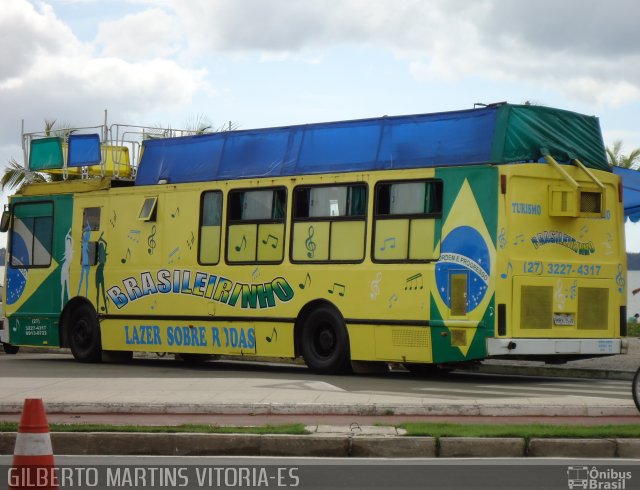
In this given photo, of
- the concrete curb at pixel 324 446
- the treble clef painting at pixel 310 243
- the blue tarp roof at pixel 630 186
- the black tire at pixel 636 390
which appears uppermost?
the blue tarp roof at pixel 630 186

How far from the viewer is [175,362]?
84.8ft

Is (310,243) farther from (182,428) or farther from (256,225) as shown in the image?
(182,428)

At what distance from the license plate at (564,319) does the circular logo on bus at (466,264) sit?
121cm

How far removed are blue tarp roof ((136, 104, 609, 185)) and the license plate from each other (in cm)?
218

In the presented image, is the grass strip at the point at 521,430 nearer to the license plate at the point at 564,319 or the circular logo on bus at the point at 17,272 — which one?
the license plate at the point at 564,319

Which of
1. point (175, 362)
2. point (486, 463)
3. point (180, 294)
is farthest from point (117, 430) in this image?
point (175, 362)

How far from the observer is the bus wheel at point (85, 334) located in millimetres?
24062

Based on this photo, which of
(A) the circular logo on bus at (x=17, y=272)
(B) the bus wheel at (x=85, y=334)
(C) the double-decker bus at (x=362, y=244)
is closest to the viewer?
(C) the double-decker bus at (x=362, y=244)

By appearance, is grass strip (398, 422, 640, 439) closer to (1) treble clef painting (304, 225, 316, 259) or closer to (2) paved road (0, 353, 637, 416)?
(2) paved road (0, 353, 637, 416)

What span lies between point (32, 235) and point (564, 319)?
11.0 metres

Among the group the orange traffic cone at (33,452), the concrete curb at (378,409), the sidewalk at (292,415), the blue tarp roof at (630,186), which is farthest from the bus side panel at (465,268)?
the orange traffic cone at (33,452)

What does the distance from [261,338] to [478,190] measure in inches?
179

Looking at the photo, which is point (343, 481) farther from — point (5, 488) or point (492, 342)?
point (492, 342)

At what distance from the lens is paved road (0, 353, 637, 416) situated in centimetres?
1390
